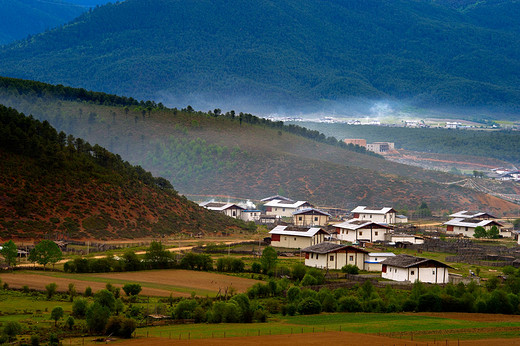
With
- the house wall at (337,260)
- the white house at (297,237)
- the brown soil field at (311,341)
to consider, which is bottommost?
the brown soil field at (311,341)

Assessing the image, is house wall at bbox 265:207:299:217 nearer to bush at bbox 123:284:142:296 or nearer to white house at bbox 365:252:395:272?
white house at bbox 365:252:395:272

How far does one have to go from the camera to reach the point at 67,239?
6194 cm

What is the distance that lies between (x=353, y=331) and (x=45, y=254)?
2180cm

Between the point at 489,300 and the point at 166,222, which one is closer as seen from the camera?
the point at 489,300

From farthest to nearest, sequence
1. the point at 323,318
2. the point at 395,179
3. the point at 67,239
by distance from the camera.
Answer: the point at 395,179
the point at 67,239
the point at 323,318

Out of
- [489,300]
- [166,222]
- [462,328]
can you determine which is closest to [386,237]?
[166,222]

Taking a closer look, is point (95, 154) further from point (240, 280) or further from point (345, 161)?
point (345, 161)

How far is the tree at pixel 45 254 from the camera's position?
47.9m

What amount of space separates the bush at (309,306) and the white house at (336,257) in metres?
14.3

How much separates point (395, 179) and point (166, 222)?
185 feet

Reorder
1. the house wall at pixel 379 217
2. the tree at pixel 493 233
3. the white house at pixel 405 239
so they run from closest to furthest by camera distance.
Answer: the white house at pixel 405 239 → the tree at pixel 493 233 → the house wall at pixel 379 217

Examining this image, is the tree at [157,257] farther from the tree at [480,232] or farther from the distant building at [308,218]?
the tree at [480,232]

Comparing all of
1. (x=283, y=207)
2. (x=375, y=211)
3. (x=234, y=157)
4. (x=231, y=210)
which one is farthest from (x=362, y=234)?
(x=234, y=157)

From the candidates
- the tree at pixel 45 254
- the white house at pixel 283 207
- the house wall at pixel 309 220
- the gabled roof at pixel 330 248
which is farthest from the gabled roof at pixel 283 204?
the tree at pixel 45 254
